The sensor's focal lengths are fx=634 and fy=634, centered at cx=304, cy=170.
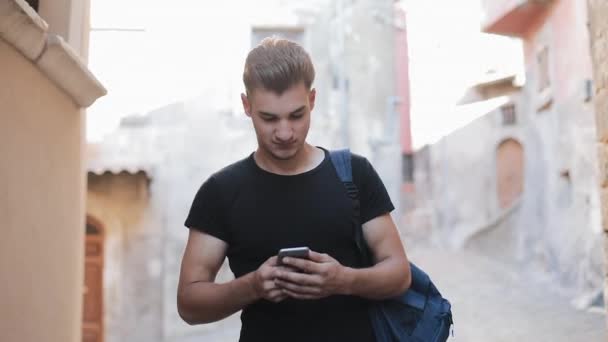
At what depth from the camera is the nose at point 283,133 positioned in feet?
5.65

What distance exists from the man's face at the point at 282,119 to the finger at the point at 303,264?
1.13ft

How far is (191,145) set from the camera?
10383 millimetres

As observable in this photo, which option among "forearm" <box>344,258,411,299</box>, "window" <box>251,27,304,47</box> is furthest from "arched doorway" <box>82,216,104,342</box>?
"forearm" <box>344,258,411,299</box>

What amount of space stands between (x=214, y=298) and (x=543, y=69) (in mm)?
11266

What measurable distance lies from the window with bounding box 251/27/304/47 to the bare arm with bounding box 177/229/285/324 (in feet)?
32.4

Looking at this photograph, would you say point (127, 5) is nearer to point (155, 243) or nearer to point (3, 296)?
point (155, 243)

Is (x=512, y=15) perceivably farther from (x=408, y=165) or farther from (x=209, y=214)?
(x=408, y=165)

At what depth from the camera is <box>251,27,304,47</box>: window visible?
450 inches

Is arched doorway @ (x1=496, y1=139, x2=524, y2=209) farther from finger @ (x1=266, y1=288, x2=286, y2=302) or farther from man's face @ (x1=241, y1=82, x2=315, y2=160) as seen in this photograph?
finger @ (x1=266, y1=288, x2=286, y2=302)

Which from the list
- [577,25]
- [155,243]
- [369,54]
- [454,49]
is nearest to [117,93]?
[155,243]

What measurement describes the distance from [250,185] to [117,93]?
355 inches

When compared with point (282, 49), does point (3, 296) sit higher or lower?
lower

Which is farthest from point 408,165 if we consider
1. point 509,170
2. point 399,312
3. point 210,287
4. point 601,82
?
point 210,287

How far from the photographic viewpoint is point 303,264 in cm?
153
